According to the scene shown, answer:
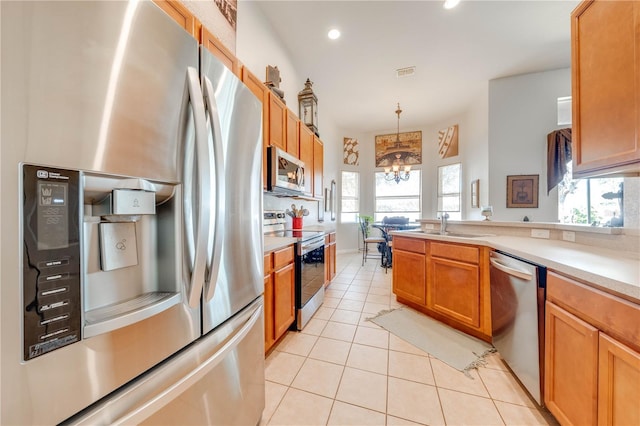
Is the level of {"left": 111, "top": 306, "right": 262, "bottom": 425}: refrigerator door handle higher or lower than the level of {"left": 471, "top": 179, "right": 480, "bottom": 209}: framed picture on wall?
lower

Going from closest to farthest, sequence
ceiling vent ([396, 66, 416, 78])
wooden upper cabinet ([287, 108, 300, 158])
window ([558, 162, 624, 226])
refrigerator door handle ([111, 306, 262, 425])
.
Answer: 1. refrigerator door handle ([111, 306, 262, 425])
2. wooden upper cabinet ([287, 108, 300, 158])
3. window ([558, 162, 624, 226])
4. ceiling vent ([396, 66, 416, 78])

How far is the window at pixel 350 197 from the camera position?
21.6ft

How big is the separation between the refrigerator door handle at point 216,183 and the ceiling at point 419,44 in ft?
8.90

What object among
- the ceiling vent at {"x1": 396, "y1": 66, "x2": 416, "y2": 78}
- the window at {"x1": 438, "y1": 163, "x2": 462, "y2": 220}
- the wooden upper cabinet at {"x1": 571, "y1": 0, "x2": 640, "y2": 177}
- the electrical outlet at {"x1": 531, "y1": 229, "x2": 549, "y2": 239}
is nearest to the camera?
the wooden upper cabinet at {"x1": 571, "y1": 0, "x2": 640, "y2": 177}

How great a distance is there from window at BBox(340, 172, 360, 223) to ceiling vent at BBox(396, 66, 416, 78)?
2.86 metres

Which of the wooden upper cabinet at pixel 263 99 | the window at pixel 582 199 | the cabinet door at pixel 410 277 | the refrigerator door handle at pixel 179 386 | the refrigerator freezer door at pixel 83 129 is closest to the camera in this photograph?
the refrigerator freezer door at pixel 83 129

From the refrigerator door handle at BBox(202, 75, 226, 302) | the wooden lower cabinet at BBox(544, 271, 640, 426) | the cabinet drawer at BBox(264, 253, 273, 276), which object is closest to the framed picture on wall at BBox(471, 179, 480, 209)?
the wooden lower cabinet at BBox(544, 271, 640, 426)

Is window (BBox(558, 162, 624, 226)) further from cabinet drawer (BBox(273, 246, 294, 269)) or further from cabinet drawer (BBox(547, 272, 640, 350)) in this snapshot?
cabinet drawer (BBox(273, 246, 294, 269))

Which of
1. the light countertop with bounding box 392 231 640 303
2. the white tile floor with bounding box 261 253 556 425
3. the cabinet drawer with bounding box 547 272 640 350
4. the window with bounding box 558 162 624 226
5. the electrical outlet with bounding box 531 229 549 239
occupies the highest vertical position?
the window with bounding box 558 162 624 226

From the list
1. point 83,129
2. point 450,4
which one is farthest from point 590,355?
point 450,4

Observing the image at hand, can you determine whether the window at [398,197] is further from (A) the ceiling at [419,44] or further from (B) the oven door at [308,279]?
(B) the oven door at [308,279]

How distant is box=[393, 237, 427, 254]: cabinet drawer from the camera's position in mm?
2602

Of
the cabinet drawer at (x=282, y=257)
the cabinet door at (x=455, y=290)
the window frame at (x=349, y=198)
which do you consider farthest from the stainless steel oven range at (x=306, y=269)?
the window frame at (x=349, y=198)

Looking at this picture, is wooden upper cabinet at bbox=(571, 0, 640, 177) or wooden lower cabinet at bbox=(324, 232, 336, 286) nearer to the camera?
wooden upper cabinet at bbox=(571, 0, 640, 177)
